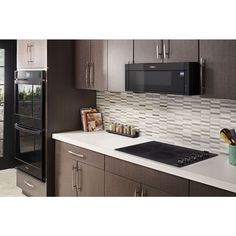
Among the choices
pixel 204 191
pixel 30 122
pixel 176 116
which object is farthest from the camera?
pixel 30 122

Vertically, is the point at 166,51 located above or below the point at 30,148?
above

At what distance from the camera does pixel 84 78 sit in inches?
121

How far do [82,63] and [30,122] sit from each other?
83cm

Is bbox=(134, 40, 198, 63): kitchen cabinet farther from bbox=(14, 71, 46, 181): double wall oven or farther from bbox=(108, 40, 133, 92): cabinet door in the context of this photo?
bbox=(14, 71, 46, 181): double wall oven

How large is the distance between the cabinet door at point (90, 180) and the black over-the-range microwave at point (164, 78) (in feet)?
2.45

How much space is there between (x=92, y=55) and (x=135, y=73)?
0.70 m

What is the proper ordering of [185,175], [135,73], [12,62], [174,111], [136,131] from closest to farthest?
1. [185,175]
2. [135,73]
3. [174,111]
4. [136,131]
5. [12,62]

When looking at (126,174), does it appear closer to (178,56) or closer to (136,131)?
(136,131)

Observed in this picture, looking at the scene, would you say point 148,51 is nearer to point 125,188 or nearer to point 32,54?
point 125,188

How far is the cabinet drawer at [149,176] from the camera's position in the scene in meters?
1.95

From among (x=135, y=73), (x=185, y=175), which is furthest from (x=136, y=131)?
(x=185, y=175)

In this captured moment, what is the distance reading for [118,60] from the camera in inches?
106

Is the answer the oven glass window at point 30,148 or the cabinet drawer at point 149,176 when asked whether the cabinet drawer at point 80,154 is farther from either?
the oven glass window at point 30,148

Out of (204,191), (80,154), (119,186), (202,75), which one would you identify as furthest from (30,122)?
(204,191)
